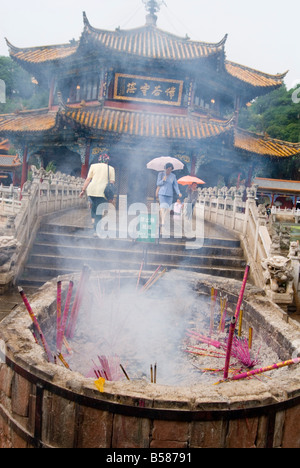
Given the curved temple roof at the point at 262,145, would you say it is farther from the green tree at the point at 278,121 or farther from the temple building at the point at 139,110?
the green tree at the point at 278,121

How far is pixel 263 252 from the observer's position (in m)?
6.41

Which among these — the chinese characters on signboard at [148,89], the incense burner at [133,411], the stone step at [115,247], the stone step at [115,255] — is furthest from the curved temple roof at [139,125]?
the incense burner at [133,411]

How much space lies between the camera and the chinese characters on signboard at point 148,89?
14312mm

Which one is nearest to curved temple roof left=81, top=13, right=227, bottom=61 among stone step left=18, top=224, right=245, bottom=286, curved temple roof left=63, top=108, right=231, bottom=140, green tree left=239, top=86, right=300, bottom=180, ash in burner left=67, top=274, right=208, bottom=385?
curved temple roof left=63, top=108, right=231, bottom=140

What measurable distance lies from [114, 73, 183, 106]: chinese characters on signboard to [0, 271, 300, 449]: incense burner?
44.3ft

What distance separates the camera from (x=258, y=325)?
352 cm

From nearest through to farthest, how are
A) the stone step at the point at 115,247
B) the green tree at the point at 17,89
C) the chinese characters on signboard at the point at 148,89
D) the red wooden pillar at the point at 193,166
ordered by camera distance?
the stone step at the point at 115,247 < the red wooden pillar at the point at 193,166 < the chinese characters on signboard at the point at 148,89 < the green tree at the point at 17,89

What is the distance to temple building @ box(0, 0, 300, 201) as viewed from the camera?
44.1 ft

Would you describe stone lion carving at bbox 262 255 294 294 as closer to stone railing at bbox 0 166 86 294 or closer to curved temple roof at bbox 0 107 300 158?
stone railing at bbox 0 166 86 294

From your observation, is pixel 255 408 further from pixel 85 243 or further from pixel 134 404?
pixel 85 243

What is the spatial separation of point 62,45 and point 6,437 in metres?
18.6

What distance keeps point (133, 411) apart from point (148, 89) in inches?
558

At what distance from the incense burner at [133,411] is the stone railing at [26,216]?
11.5 ft

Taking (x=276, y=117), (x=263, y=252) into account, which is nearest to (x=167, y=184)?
(x=263, y=252)
